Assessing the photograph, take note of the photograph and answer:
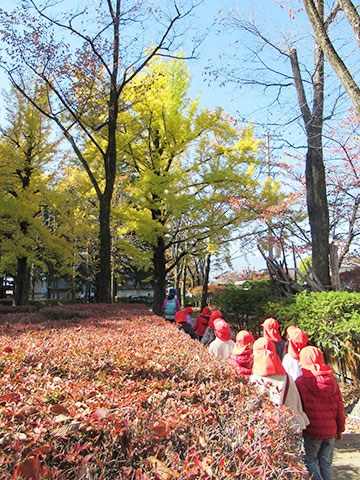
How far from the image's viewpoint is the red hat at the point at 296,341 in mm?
3812

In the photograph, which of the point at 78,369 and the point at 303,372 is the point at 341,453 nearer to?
the point at 303,372

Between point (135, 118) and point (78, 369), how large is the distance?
35.8 ft

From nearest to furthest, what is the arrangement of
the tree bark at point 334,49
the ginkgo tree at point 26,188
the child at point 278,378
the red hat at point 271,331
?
the child at point 278,378 → the red hat at point 271,331 → the tree bark at point 334,49 → the ginkgo tree at point 26,188

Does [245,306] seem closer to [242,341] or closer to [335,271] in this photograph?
[335,271]

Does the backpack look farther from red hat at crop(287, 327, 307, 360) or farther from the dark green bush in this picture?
red hat at crop(287, 327, 307, 360)

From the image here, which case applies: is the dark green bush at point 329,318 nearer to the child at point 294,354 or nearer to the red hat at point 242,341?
the child at point 294,354

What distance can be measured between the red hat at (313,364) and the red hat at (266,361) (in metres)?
0.28

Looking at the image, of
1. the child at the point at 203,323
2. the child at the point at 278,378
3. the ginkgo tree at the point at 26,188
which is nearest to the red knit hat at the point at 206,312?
the child at the point at 203,323

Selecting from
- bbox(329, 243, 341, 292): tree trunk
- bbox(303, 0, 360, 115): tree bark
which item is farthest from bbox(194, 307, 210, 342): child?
bbox(303, 0, 360, 115): tree bark

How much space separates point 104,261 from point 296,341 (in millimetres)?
7868

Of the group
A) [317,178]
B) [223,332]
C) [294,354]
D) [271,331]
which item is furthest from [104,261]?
[294,354]

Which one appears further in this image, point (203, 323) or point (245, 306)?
point (245, 306)

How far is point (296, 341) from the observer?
151 inches

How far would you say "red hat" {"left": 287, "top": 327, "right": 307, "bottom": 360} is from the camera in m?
3.81
